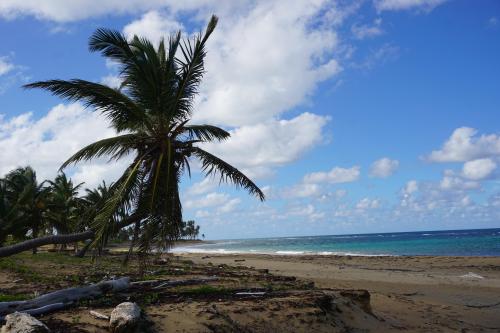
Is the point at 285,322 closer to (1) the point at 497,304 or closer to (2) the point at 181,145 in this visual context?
(2) the point at 181,145

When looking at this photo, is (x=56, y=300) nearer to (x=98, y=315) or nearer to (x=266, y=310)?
(x=98, y=315)

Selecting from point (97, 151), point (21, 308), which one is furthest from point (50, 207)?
point (21, 308)

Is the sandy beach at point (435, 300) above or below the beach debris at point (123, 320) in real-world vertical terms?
below

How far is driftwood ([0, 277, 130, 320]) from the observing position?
6594 mm

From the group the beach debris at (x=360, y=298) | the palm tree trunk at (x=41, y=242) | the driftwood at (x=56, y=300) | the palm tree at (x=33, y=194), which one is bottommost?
the beach debris at (x=360, y=298)

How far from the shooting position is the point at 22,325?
5672mm

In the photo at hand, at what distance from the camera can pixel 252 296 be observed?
867 cm

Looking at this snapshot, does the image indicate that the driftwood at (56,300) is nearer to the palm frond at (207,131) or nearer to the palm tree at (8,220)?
the palm frond at (207,131)

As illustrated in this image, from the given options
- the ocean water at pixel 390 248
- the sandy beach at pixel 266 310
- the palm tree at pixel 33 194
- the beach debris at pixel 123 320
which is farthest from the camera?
the ocean water at pixel 390 248

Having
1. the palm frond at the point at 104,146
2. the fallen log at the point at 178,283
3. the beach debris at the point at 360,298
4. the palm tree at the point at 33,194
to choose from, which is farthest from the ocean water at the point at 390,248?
the palm frond at the point at 104,146

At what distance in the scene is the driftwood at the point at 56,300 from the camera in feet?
21.6

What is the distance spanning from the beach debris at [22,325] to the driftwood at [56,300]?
72 centimetres

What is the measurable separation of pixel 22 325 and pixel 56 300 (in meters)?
1.48

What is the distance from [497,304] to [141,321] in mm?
11021
